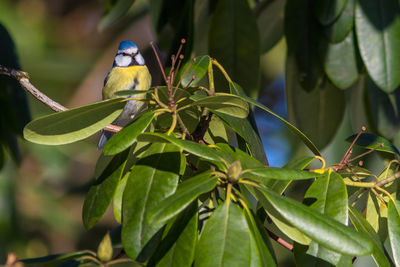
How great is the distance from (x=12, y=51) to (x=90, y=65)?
3728mm

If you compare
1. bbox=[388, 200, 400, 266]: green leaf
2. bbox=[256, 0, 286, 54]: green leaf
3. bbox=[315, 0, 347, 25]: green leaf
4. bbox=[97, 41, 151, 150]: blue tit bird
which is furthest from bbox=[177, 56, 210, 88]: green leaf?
bbox=[256, 0, 286, 54]: green leaf

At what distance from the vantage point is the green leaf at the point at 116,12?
2480 millimetres

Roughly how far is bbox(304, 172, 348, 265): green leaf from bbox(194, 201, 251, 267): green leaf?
215 mm

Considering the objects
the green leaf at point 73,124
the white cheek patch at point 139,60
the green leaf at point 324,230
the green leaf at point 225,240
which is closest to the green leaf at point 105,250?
the green leaf at point 73,124

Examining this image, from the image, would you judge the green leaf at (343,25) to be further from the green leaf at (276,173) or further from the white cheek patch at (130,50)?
the green leaf at (276,173)

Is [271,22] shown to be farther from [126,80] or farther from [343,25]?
[126,80]

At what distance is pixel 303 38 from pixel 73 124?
1423 mm

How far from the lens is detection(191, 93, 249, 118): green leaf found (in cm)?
116

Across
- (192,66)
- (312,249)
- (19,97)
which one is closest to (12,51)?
(19,97)

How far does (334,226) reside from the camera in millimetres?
963

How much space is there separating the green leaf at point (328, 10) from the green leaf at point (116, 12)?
30.7 inches

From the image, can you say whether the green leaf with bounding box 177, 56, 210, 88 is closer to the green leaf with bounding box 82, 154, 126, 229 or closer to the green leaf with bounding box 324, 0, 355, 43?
the green leaf with bounding box 82, 154, 126, 229

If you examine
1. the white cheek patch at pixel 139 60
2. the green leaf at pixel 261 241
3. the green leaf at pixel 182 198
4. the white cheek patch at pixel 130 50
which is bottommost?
the green leaf at pixel 261 241

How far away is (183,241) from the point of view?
104 cm
